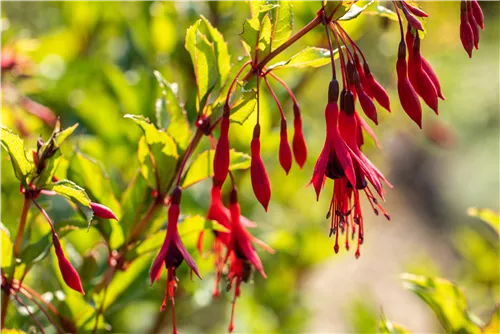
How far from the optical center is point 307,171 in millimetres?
2717

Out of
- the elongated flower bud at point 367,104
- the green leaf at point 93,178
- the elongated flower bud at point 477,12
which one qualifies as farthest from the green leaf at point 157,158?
the elongated flower bud at point 477,12

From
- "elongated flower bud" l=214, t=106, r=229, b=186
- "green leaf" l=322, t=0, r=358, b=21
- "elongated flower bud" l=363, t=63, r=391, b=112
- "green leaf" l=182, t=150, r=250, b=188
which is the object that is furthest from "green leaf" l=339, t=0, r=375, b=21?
"green leaf" l=182, t=150, r=250, b=188

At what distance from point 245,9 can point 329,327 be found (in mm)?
4175

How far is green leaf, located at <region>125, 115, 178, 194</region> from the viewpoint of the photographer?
49.3 inches

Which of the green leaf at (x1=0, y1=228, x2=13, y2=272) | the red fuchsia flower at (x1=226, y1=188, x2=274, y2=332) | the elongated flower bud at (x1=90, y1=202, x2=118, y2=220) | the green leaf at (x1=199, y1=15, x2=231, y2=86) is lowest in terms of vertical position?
the red fuchsia flower at (x1=226, y1=188, x2=274, y2=332)

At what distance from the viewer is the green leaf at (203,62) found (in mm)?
1241

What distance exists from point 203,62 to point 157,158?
0.20 meters

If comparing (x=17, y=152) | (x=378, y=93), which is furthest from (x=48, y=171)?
(x=378, y=93)

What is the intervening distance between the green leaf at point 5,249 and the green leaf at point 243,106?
43 centimetres

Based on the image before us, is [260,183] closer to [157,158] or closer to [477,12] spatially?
[157,158]

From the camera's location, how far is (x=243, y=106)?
1167 millimetres

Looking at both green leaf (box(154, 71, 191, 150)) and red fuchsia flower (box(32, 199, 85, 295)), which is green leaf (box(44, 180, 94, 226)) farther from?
green leaf (box(154, 71, 191, 150))

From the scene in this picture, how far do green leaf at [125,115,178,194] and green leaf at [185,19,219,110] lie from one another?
9 cm

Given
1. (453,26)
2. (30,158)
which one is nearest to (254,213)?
(30,158)
